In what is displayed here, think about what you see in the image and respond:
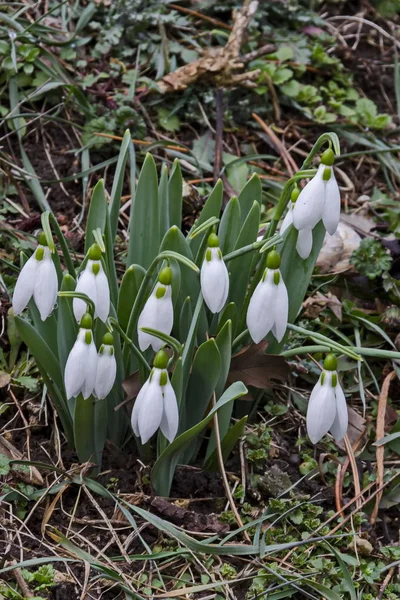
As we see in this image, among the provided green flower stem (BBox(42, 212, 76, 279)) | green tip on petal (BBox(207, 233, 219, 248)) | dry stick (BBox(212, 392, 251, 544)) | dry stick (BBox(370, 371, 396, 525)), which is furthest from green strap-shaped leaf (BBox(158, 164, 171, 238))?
dry stick (BBox(370, 371, 396, 525))

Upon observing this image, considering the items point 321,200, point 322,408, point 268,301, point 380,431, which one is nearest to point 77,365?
point 268,301

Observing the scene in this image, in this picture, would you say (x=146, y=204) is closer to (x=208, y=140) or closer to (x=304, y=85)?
(x=208, y=140)

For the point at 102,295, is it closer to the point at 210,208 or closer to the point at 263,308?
the point at 263,308

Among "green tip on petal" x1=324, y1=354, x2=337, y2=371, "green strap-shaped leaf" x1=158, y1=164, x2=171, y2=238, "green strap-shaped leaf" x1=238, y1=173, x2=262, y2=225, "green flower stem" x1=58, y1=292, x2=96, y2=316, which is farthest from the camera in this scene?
"green strap-shaped leaf" x1=238, y1=173, x2=262, y2=225

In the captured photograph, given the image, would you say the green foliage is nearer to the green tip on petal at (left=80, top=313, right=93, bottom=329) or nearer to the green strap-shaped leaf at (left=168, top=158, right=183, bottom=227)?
the green strap-shaped leaf at (left=168, top=158, right=183, bottom=227)

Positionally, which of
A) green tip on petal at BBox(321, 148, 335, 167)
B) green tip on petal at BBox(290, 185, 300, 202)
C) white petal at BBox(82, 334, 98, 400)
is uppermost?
green tip on petal at BBox(321, 148, 335, 167)

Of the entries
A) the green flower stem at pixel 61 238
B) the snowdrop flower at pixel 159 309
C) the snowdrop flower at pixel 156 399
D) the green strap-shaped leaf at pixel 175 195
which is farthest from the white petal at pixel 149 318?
the green strap-shaped leaf at pixel 175 195

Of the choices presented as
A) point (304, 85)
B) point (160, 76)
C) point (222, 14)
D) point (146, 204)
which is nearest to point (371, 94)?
point (304, 85)
